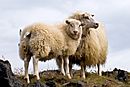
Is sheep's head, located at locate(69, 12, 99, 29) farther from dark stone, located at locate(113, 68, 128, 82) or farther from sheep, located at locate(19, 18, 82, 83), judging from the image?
dark stone, located at locate(113, 68, 128, 82)

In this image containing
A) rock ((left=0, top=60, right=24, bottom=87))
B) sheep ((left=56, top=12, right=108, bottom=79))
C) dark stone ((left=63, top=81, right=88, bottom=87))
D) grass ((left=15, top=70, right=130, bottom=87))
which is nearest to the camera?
rock ((left=0, top=60, right=24, bottom=87))

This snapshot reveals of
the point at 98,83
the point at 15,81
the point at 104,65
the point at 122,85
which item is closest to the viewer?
the point at 15,81

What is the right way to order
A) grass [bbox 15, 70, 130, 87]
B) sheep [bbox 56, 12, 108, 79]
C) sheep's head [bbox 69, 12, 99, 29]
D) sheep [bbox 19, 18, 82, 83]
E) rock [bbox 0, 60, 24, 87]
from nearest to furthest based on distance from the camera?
rock [bbox 0, 60, 24, 87] < grass [bbox 15, 70, 130, 87] < sheep [bbox 19, 18, 82, 83] < sheep's head [bbox 69, 12, 99, 29] < sheep [bbox 56, 12, 108, 79]

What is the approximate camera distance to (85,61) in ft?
50.6

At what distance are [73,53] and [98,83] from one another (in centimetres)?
156

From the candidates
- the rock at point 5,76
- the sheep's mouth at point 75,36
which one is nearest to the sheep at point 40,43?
the sheep's mouth at point 75,36

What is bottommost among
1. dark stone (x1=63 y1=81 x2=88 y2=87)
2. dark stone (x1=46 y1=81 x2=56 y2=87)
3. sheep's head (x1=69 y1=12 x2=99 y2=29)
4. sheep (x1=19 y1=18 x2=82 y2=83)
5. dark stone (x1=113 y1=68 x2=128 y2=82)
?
dark stone (x1=113 y1=68 x2=128 y2=82)

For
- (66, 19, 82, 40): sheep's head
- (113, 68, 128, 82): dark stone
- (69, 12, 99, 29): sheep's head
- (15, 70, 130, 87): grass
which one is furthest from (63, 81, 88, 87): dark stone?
(113, 68, 128, 82): dark stone

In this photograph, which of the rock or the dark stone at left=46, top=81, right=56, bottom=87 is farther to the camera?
the dark stone at left=46, top=81, right=56, bottom=87

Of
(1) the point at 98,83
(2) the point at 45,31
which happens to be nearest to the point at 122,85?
(1) the point at 98,83

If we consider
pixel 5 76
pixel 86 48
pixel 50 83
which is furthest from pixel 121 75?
pixel 5 76

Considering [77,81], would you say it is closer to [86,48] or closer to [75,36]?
[75,36]

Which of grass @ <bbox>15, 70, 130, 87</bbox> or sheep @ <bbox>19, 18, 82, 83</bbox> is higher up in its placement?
sheep @ <bbox>19, 18, 82, 83</bbox>

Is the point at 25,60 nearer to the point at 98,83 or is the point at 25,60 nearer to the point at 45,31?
the point at 45,31
